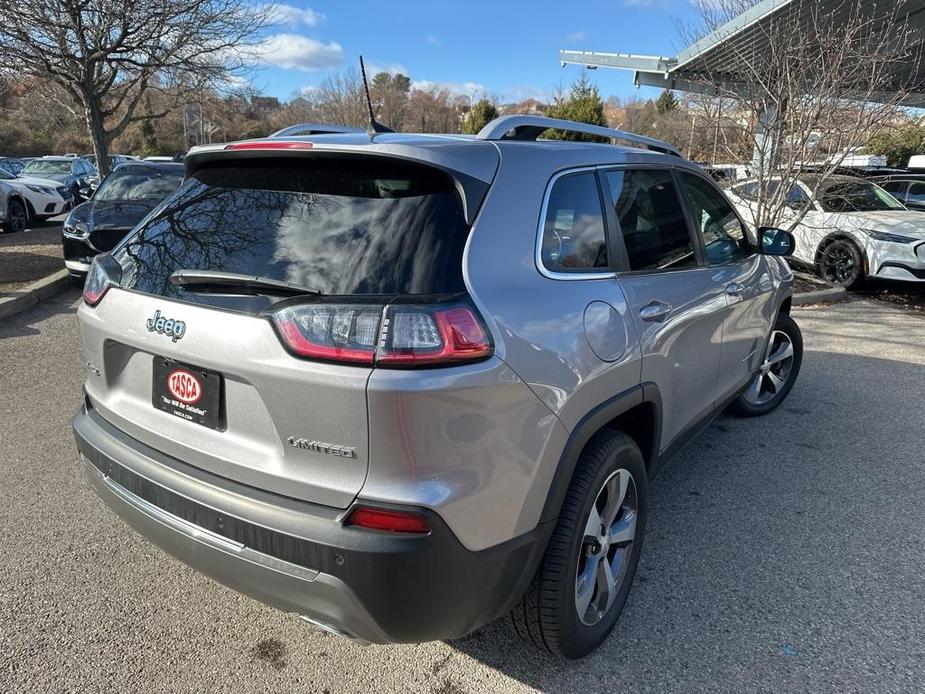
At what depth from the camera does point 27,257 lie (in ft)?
32.4

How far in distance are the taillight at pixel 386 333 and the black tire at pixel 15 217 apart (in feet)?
48.1

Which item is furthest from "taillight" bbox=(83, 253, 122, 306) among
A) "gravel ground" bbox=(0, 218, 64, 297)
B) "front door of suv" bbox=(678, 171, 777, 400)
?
"gravel ground" bbox=(0, 218, 64, 297)

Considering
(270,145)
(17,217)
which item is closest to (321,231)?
(270,145)

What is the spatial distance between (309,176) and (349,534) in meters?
1.12

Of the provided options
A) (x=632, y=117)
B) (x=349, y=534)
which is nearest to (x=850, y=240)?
(x=349, y=534)

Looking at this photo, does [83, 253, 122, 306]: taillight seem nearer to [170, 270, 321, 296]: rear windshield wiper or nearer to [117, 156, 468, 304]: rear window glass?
[117, 156, 468, 304]: rear window glass

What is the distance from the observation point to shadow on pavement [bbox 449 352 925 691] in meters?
2.36

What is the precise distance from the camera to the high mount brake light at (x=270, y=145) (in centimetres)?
209

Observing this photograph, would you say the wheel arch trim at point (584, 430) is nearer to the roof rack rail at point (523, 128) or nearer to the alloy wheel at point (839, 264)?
the roof rack rail at point (523, 128)

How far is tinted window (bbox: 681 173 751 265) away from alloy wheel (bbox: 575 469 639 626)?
1449 mm

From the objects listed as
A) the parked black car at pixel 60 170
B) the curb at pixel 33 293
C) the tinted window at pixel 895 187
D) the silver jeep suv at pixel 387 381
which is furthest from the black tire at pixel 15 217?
the tinted window at pixel 895 187

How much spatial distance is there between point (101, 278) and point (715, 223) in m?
3.00

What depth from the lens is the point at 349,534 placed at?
1719 millimetres

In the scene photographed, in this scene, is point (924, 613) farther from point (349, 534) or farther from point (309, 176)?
point (309, 176)
